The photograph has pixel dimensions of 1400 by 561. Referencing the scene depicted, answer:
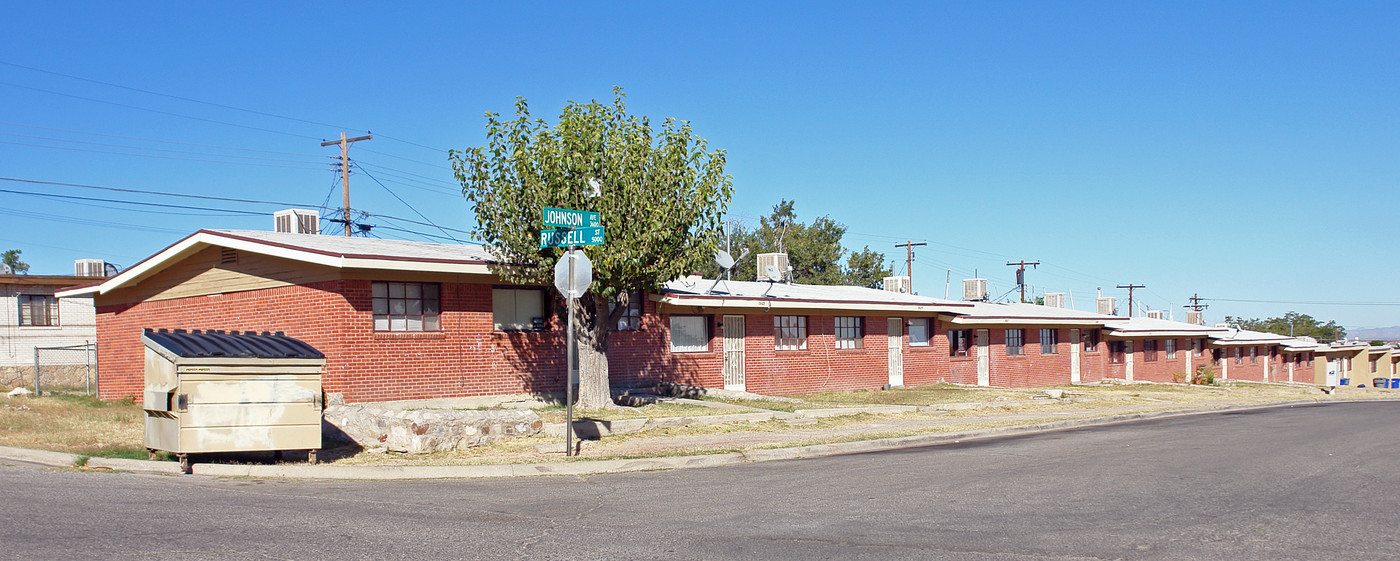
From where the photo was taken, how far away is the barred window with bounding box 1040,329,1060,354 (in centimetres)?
3734

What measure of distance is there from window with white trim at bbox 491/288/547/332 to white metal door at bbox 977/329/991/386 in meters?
19.0

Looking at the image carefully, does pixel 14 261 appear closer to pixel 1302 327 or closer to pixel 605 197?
pixel 605 197

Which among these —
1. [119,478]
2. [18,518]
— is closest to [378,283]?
[119,478]

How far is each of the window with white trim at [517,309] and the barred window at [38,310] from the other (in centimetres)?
2182

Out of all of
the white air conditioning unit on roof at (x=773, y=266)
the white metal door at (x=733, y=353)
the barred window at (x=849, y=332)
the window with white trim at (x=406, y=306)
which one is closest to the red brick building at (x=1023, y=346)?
the barred window at (x=849, y=332)

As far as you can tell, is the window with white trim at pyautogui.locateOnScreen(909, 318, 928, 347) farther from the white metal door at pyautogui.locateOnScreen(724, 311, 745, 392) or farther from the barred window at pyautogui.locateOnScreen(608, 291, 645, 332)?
the barred window at pyautogui.locateOnScreen(608, 291, 645, 332)

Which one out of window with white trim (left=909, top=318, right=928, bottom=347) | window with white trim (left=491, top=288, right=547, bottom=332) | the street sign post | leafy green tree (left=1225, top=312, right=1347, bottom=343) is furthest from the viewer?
leafy green tree (left=1225, top=312, right=1347, bottom=343)

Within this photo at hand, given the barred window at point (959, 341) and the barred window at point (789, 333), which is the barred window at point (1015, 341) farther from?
the barred window at point (789, 333)

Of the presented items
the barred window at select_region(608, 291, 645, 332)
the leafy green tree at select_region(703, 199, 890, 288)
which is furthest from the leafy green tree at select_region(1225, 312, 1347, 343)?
the barred window at select_region(608, 291, 645, 332)

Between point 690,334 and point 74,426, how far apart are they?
12287mm

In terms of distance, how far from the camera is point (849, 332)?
2766 cm

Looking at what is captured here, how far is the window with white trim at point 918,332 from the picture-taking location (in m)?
30.1

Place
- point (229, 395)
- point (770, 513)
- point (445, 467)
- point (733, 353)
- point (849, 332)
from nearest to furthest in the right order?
point (770, 513)
point (229, 395)
point (445, 467)
point (733, 353)
point (849, 332)

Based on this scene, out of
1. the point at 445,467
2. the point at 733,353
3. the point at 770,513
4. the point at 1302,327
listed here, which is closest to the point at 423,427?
the point at 445,467
